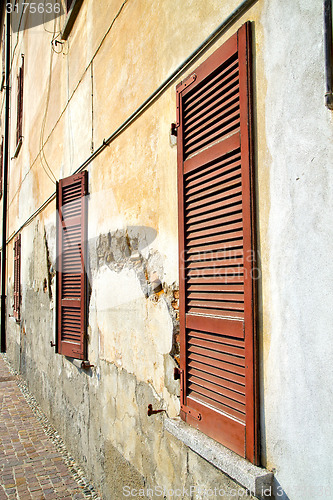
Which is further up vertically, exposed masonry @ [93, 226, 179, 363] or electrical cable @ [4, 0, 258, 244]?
electrical cable @ [4, 0, 258, 244]

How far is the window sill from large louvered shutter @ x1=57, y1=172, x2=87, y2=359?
1860 mm

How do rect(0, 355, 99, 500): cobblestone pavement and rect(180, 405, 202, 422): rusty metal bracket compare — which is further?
rect(0, 355, 99, 500): cobblestone pavement

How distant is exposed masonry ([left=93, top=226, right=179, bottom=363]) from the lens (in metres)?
2.86

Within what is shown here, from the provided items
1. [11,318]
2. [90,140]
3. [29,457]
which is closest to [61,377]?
[29,457]

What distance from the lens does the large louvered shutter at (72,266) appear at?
468 cm

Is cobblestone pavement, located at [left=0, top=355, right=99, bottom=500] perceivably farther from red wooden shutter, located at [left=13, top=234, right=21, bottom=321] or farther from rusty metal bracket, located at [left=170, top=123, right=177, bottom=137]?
rusty metal bracket, located at [left=170, top=123, right=177, bottom=137]

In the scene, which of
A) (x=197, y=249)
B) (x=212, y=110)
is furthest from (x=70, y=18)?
(x=197, y=249)

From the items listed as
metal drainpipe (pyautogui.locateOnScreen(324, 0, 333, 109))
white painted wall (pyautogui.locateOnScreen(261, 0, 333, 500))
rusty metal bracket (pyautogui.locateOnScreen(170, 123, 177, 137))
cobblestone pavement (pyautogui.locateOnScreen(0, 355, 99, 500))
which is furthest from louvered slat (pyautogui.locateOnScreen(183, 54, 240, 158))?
cobblestone pavement (pyautogui.locateOnScreen(0, 355, 99, 500))

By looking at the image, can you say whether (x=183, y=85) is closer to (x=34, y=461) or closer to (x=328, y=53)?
(x=328, y=53)

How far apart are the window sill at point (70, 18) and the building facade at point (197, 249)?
0.02 m

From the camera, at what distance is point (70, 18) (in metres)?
5.20

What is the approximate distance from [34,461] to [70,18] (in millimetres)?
5073

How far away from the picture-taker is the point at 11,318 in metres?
10.9

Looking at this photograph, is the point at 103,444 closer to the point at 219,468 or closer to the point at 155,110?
the point at 219,468
